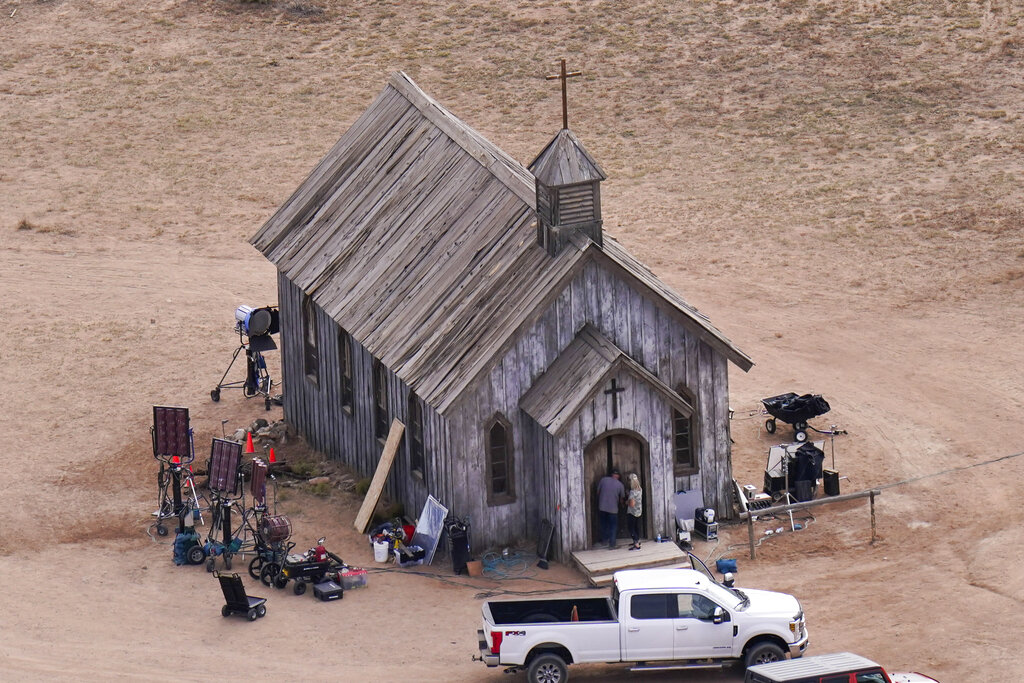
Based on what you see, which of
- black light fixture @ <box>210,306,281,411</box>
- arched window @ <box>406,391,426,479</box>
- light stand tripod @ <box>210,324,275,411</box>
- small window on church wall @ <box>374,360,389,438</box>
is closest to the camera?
arched window @ <box>406,391,426,479</box>

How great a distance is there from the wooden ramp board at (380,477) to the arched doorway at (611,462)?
159 inches

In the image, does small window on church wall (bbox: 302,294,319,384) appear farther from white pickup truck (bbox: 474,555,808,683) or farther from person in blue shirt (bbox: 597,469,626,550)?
white pickup truck (bbox: 474,555,808,683)

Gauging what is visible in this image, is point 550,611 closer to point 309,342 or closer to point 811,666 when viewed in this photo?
point 811,666

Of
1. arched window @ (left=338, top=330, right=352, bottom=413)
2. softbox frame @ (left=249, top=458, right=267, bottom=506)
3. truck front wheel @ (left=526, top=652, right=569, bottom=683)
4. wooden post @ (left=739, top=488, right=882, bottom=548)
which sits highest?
arched window @ (left=338, top=330, right=352, bottom=413)

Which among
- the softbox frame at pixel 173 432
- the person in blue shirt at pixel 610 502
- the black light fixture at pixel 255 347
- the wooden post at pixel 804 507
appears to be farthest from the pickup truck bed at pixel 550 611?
the black light fixture at pixel 255 347

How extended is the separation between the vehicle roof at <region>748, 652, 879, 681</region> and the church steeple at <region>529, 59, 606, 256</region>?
929cm

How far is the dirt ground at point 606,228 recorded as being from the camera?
3103cm

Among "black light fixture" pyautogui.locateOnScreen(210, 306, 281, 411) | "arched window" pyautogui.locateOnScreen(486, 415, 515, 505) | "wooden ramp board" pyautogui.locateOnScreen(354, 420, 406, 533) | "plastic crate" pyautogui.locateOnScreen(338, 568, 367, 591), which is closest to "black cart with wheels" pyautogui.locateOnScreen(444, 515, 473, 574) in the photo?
"arched window" pyautogui.locateOnScreen(486, 415, 515, 505)

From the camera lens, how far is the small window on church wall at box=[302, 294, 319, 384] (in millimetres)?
39062

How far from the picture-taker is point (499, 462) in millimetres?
33312

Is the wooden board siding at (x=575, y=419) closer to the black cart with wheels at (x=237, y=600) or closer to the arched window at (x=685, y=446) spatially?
the arched window at (x=685, y=446)

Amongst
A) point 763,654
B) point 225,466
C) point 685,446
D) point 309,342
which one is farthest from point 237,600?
point 309,342

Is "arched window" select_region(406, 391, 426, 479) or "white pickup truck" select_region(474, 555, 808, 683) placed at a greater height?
"arched window" select_region(406, 391, 426, 479)

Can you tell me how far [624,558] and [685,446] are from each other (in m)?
2.97
